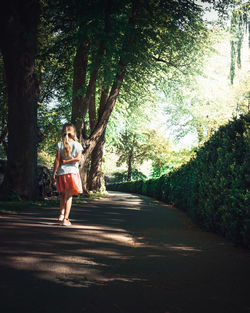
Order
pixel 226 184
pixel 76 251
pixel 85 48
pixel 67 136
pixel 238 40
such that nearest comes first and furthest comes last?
1. pixel 76 251
2. pixel 226 184
3. pixel 67 136
4. pixel 238 40
5. pixel 85 48

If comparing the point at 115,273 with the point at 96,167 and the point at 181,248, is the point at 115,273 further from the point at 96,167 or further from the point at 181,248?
the point at 96,167

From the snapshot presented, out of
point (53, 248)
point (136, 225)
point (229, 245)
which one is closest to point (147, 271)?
point (53, 248)

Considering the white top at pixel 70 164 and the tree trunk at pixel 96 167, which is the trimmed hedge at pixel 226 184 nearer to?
the white top at pixel 70 164

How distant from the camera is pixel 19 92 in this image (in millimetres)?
10781

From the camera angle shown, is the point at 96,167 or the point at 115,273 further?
the point at 96,167

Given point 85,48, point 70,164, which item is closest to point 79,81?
point 85,48

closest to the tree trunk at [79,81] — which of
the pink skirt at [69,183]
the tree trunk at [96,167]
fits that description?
the tree trunk at [96,167]

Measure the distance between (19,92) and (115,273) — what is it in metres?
8.89

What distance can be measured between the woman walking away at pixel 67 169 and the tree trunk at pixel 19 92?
476 cm

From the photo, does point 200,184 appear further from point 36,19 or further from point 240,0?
point 240,0

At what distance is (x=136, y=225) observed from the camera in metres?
7.62

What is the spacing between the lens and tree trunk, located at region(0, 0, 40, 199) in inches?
419

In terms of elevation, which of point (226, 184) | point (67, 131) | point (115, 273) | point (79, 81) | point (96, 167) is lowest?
point (115, 273)

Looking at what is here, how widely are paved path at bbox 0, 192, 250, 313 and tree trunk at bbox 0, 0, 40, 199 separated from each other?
5.19m
